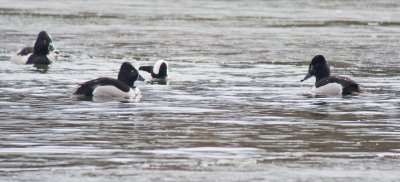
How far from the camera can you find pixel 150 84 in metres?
23.9

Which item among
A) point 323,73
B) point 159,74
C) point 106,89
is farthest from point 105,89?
point 323,73

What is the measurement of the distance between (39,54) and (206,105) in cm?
1019

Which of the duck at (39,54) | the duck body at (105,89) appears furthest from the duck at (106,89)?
the duck at (39,54)

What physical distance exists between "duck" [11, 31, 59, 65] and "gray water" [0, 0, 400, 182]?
0.37 m

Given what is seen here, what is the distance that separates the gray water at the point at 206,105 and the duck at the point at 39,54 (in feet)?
1.22

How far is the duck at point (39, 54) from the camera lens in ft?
91.4

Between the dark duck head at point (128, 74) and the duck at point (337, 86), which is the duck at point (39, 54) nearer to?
the dark duck head at point (128, 74)

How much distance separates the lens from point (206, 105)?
19062 millimetres

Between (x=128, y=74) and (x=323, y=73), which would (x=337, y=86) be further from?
(x=128, y=74)

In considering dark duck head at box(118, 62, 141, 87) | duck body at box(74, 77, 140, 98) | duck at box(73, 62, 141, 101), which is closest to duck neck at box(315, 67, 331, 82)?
dark duck head at box(118, 62, 141, 87)

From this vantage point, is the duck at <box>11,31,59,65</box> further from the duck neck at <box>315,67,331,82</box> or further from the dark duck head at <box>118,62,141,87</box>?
the duck neck at <box>315,67,331,82</box>

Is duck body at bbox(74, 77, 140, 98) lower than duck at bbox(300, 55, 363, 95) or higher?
higher

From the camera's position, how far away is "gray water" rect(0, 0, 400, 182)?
12070 mm

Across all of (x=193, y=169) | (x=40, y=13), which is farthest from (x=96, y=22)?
(x=193, y=169)
